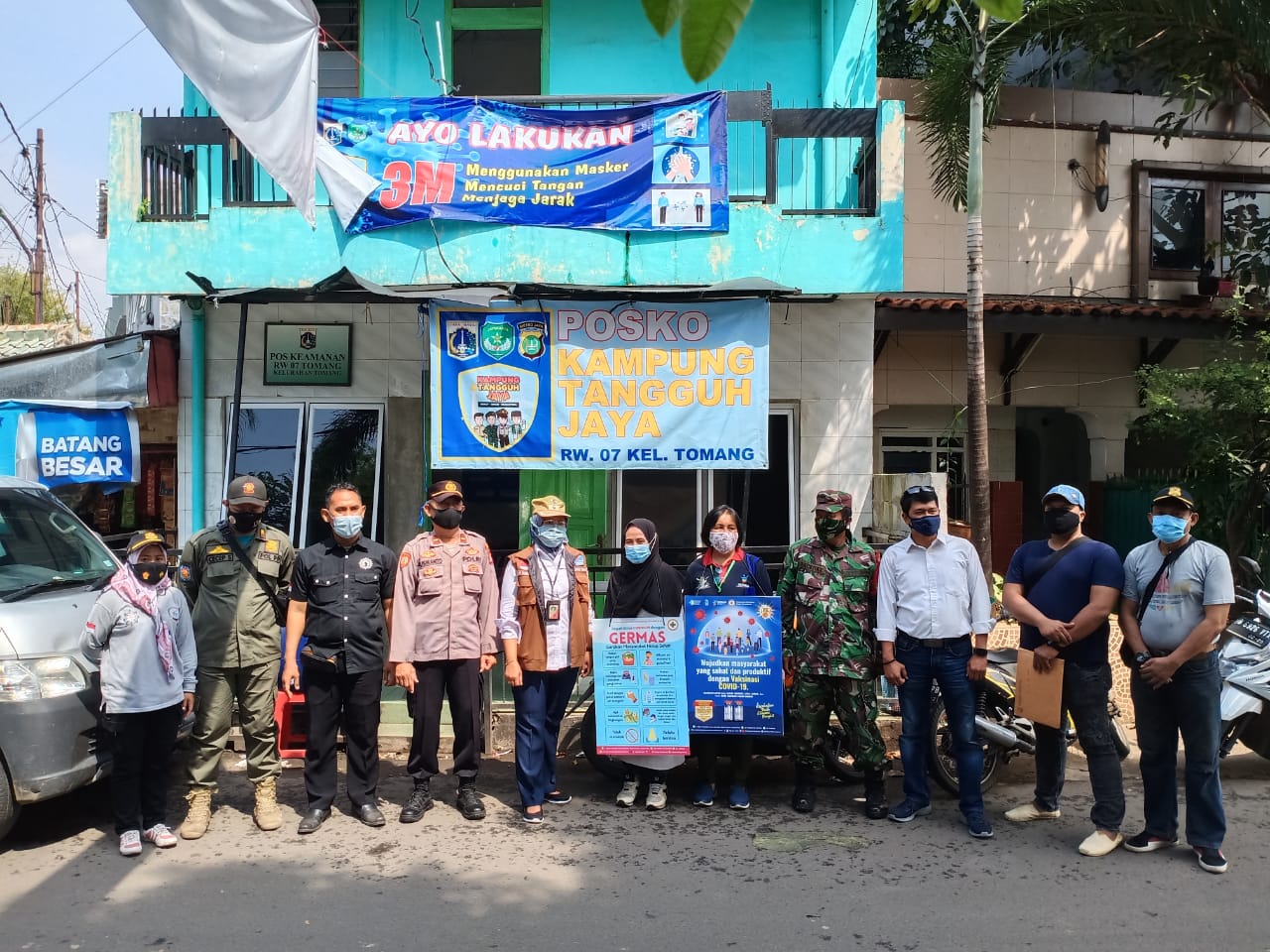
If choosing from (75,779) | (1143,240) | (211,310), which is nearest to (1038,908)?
(75,779)

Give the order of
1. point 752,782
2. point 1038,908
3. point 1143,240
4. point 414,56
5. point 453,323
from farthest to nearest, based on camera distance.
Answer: point 1143,240
point 414,56
point 453,323
point 752,782
point 1038,908

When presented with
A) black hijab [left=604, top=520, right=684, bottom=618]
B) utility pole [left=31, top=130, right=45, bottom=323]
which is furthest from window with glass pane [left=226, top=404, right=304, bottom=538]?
utility pole [left=31, top=130, right=45, bottom=323]

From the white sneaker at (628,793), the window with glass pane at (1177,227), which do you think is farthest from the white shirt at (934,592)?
the window with glass pane at (1177,227)

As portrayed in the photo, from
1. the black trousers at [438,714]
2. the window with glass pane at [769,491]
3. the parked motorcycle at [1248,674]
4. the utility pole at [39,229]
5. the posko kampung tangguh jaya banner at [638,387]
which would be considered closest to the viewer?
the black trousers at [438,714]

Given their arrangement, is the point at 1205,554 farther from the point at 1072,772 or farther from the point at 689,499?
the point at 689,499

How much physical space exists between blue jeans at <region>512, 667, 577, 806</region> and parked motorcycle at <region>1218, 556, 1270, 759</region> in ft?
13.0

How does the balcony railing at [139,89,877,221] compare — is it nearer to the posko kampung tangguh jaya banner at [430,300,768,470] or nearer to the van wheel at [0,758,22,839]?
the posko kampung tangguh jaya banner at [430,300,768,470]

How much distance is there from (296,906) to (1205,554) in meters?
4.61

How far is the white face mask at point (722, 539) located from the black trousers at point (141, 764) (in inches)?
120

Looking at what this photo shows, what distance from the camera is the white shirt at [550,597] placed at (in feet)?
18.9

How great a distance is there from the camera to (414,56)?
9.10 m

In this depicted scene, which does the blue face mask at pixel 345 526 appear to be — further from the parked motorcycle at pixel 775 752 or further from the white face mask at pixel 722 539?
the white face mask at pixel 722 539

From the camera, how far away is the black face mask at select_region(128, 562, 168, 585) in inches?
208

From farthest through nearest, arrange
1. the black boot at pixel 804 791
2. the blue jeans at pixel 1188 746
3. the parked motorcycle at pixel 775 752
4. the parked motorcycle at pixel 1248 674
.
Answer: the parked motorcycle at pixel 775 752 → the parked motorcycle at pixel 1248 674 → the black boot at pixel 804 791 → the blue jeans at pixel 1188 746
